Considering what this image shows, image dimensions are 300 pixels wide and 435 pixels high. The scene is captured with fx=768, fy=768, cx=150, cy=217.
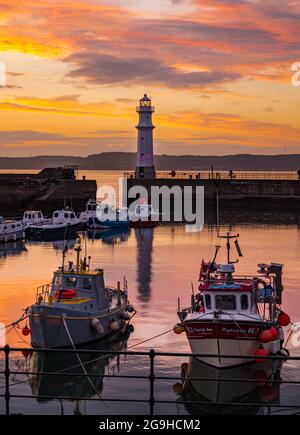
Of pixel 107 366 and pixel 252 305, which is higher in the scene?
pixel 252 305

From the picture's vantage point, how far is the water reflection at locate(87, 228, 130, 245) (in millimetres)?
68738

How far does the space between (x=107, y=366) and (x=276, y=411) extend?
21.4 ft

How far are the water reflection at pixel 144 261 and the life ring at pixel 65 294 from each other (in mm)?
10088

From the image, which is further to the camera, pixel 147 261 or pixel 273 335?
pixel 147 261

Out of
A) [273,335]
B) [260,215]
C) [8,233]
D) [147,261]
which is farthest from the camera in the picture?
[260,215]

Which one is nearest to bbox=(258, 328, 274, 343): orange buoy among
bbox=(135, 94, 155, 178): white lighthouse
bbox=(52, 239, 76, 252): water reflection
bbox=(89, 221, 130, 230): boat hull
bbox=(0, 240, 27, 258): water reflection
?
bbox=(0, 240, 27, 258): water reflection

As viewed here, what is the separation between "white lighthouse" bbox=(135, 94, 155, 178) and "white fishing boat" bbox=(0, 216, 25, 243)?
3870cm

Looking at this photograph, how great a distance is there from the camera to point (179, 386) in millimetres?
21547

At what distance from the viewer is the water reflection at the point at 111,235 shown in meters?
68.7

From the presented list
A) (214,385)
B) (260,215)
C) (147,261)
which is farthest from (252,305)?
A: (260,215)

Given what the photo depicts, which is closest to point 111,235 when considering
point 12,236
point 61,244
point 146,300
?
point 61,244

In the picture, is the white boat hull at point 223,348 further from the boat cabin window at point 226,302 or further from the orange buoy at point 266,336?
the boat cabin window at point 226,302

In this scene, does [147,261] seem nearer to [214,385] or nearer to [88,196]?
[214,385]

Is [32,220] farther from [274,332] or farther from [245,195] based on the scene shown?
[274,332]
